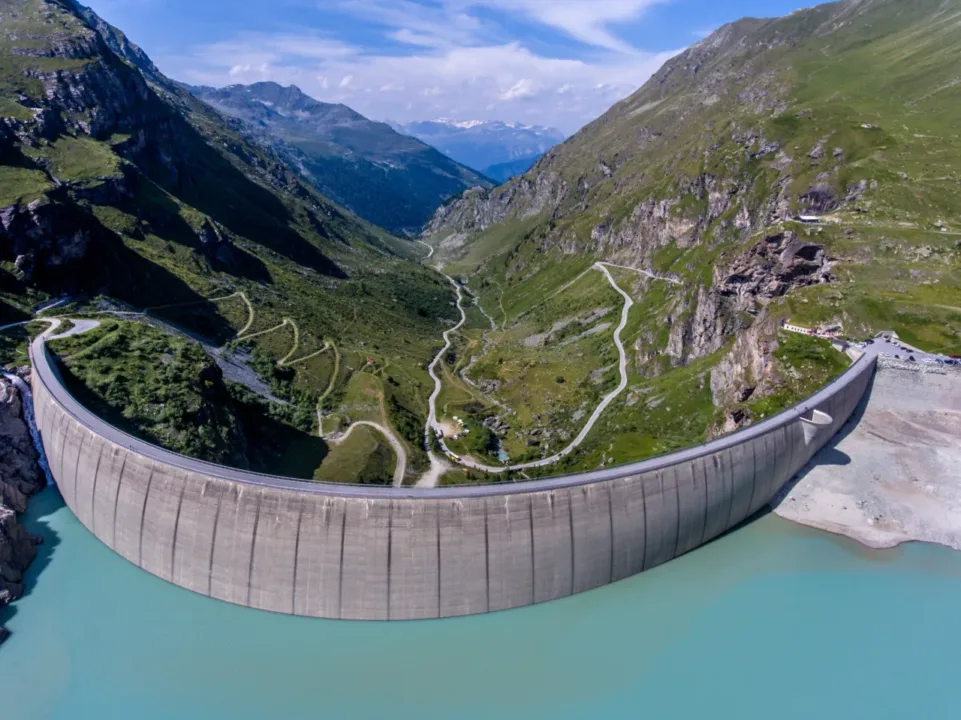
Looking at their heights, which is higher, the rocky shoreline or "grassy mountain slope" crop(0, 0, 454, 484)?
"grassy mountain slope" crop(0, 0, 454, 484)

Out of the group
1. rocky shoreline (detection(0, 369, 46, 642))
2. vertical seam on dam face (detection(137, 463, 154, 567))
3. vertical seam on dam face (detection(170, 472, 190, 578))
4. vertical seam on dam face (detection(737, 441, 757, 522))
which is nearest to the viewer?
vertical seam on dam face (detection(170, 472, 190, 578))

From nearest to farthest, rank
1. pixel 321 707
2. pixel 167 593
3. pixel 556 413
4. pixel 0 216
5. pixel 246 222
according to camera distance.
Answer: pixel 321 707 → pixel 167 593 → pixel 0 216 → pixel 556 413 → pixel 246 222

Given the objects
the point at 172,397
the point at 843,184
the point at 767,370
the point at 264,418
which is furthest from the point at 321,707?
the point at 843,184

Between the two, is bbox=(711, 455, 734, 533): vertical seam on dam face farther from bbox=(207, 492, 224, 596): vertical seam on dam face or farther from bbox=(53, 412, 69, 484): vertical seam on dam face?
bbox=(53, 412, 69, 484): vertical seam on dam face

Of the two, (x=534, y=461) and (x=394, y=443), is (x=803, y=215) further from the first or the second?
(x=394, y=443)

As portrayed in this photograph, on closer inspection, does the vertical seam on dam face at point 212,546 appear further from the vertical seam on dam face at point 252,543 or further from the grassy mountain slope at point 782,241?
the grassy mountain slope at point 782,241

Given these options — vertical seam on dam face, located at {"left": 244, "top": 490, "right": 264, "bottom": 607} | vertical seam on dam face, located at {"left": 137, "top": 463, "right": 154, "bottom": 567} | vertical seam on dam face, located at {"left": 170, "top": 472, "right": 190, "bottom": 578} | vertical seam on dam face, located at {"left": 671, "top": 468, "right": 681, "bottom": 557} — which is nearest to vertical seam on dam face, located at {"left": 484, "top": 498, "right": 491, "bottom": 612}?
vertical seam on dam face, located at {"left": 671, "top": 468, "right": 681, "bottom": 557}

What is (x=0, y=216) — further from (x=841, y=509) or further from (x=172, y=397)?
(x=841, y=509)
